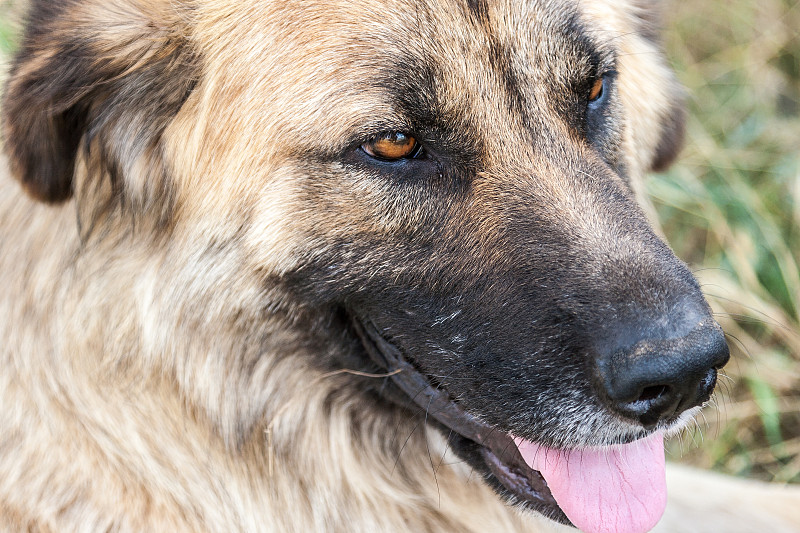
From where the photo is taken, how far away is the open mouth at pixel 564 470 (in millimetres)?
2441

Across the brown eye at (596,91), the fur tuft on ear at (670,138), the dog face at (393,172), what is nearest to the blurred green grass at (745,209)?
the fur tuft on ear at (670,138)

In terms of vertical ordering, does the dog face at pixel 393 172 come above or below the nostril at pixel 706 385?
above

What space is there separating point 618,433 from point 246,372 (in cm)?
107

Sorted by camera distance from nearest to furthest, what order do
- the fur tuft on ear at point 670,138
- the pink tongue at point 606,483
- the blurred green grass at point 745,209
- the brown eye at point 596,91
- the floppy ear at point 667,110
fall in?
the pink tongue at point 606,483, the brown eye at point 596,91, the floppy ear at point 667,110, the fur tuft on ear at point 670,138, the blurred green grass at point 745,209

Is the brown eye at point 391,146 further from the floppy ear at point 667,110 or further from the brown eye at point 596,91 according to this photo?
the floppy ear at point 667,110

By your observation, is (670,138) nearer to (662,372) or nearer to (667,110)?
(667,110)

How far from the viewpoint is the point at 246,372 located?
8.46ft

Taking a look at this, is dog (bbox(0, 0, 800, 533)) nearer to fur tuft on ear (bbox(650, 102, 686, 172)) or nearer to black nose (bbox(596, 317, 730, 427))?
black nose (bbox(596, 317, 730, 427))

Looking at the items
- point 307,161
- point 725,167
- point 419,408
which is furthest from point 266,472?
point 725,167

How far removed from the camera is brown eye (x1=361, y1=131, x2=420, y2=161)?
2.32 meters

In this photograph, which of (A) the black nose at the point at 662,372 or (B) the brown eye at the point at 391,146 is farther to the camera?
(B) the brown eye at the point at 391,146

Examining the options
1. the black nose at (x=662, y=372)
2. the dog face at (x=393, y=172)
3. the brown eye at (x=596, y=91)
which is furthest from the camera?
the brown eye at (x=596, y=91)

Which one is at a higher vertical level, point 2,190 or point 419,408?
point 2,190

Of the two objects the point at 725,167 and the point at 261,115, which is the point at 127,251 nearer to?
the point at 261,115
